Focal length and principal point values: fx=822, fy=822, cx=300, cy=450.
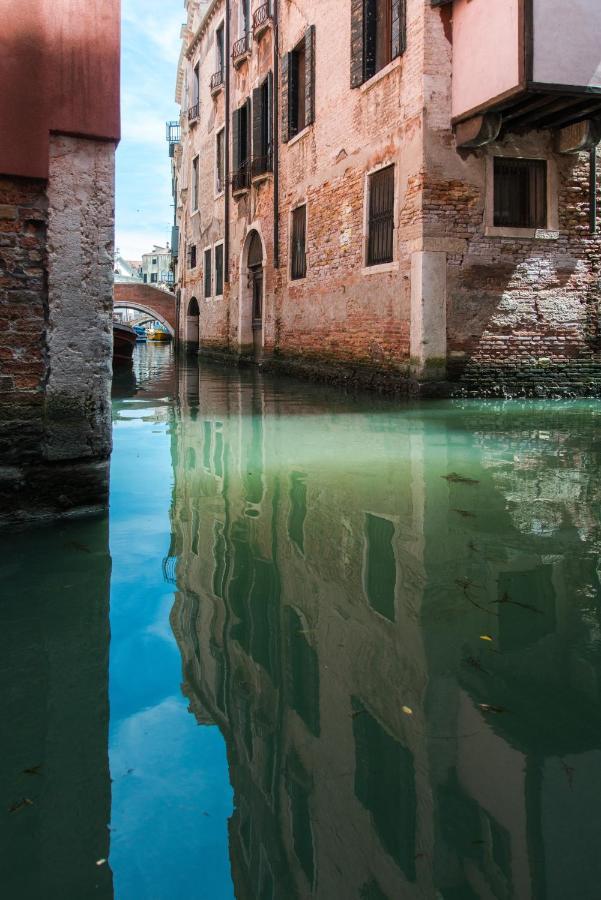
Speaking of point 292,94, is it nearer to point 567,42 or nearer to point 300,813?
point 567,42

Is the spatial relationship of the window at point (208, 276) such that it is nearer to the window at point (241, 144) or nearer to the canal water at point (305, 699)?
the window at point (241, 144)

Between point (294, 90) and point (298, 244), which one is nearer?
point (294, 90)

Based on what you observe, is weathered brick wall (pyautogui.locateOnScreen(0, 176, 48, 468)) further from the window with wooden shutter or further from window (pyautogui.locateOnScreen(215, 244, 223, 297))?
the window with wooden shutter

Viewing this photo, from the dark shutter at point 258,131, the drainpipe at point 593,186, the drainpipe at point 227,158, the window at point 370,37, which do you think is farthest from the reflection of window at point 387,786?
the drainpipe at point 227,158

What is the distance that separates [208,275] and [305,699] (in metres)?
21.9

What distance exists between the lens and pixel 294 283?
15.1 meters

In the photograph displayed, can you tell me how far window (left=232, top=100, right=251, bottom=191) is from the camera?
59.0 ft

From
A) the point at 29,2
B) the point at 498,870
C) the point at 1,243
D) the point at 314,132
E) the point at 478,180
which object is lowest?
the point at 498,870

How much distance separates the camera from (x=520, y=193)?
1032 centimetres

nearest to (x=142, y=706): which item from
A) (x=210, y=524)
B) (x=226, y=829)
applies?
(x=226, y=829)

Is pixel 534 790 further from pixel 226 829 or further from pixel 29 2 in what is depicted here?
pixel 29 2

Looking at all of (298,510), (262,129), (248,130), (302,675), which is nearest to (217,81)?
(248,130)

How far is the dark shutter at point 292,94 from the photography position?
582 inches

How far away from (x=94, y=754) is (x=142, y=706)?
9.1 inches
